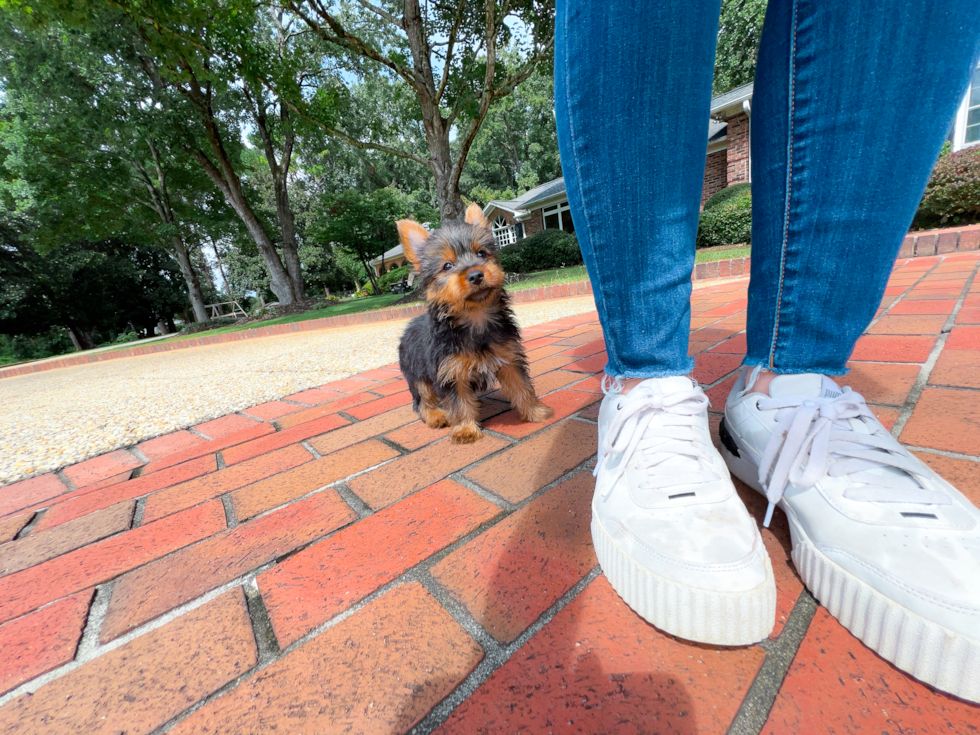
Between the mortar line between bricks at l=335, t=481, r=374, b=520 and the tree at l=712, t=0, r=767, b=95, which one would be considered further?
the tree at l=712, t=0, r=767, b=95

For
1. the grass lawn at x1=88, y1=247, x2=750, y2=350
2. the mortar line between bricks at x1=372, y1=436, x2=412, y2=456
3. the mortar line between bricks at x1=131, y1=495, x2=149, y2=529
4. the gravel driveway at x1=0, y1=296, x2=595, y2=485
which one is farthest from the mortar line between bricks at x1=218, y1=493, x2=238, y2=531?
the grass lawn at x1=88, y1=247, x2=750, y2=350

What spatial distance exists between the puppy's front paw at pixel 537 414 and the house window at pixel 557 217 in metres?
22.9

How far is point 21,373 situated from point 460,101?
44.8 feet

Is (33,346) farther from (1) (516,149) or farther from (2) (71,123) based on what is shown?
(1) (516,149)

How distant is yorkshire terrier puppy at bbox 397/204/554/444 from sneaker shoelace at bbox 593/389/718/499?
0.75 meters

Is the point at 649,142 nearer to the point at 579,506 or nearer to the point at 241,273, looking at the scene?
the point at 579,506

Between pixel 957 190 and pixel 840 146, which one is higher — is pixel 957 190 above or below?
below

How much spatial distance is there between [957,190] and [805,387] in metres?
9.28

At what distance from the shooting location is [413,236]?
228 centimetres

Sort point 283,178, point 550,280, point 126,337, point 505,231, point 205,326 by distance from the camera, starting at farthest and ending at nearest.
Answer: point 126,337, point 505,231, point 283,178, point 205,326, point 550,280

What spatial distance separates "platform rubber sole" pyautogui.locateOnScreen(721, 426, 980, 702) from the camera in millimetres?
613

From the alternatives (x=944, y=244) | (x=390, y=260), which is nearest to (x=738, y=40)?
(x=944, y=244)

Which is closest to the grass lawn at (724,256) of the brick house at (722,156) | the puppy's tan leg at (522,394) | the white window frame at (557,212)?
the brick house at (722,156)

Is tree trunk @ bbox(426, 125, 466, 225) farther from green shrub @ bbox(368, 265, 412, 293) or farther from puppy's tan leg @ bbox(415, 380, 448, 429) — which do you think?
green shrub @ bbox(368, 265, 412, 293)
